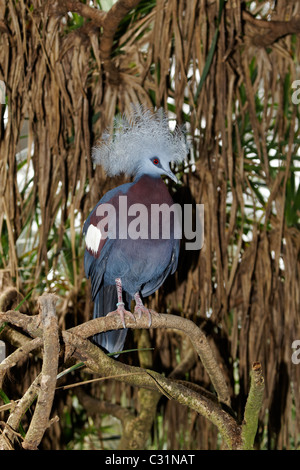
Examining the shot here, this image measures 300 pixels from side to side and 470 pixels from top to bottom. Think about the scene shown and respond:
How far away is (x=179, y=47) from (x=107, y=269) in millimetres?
1083

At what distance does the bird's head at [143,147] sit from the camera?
4.29 ft

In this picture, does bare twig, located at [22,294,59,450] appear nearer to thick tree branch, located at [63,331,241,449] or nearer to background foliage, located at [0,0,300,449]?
thick tree branch, located at [63,331,241,449]

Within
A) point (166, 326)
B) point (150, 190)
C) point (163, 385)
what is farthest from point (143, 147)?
point (163, 385)

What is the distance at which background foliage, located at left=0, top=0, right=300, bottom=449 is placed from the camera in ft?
6.42

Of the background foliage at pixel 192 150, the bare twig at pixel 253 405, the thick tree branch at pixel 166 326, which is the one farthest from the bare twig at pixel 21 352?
the background foliage at pixel 192 150

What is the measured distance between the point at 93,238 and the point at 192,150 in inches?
42.5

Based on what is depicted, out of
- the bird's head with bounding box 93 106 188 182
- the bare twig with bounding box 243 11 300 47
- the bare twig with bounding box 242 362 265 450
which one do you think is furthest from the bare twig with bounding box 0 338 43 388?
the bare twig with bounding box 243 11 300 47

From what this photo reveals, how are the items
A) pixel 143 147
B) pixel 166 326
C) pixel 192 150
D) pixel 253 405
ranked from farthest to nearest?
pixel 192 150 < pixel 143 147 < pixel 166 326 < pixel 253 405

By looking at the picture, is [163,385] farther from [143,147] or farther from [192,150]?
[192,150]

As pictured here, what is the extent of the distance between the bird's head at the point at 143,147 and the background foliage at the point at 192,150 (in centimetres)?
60

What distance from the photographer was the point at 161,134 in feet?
4.29

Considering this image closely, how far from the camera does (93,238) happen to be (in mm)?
1359

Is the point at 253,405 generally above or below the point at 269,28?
below

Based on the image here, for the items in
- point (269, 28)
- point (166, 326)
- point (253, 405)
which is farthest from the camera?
point (269, 28)
